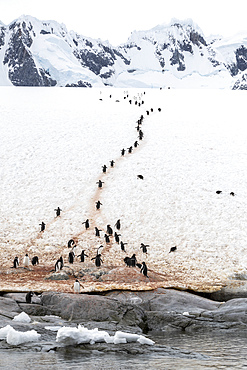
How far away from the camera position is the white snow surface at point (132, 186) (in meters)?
19.9

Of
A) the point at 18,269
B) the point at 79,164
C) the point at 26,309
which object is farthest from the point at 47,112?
the point at 26,309

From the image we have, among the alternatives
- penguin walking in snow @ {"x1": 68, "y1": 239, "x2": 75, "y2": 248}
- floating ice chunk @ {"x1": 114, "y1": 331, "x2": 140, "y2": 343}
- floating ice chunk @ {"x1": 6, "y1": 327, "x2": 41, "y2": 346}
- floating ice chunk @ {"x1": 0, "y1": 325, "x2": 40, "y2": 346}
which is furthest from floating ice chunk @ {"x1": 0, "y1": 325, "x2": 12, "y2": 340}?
penguin walking in snow @ {"x1": 68, "y1": 239, "x2": 75, "y2": 248}

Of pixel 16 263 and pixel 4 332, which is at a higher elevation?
pixel 4 332

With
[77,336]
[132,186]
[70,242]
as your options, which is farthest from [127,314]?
[132,186]

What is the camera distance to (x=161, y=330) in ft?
37.6

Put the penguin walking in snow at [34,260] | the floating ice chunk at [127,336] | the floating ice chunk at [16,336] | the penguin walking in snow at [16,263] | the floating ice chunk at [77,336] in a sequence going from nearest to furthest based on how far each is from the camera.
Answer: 1. the floating ice chunk at [16,336]
2. the floating ice chunk at [77,336]
3. the floating ice chunk at [127,336]
4. the penguin walking in snow at [16,263]
5. the penguin walking in snow at [34,260]

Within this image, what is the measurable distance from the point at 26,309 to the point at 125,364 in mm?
4954

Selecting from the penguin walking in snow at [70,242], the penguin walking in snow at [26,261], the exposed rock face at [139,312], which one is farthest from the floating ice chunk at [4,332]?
the penguin walking in snow at [70,242]

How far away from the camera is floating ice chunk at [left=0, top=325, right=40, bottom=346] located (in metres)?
8.66

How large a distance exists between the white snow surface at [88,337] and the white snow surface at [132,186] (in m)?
8.24

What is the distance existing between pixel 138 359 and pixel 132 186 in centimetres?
1894

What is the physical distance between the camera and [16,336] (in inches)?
341

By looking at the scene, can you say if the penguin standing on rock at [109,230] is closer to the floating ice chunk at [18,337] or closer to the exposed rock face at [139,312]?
the exposed rock face at [139,312]

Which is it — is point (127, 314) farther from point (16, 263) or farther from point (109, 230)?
point (109, 230)
